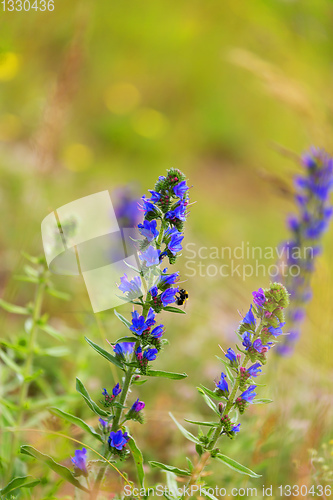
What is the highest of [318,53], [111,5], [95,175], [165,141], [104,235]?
[318,53]

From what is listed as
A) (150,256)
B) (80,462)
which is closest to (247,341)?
(150,256)

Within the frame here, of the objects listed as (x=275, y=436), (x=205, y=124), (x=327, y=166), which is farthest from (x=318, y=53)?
(x=275, y=436)

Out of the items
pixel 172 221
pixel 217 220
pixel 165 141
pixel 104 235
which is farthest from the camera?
pixel 165 141

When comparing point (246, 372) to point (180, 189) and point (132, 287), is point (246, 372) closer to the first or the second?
point (132, 287)

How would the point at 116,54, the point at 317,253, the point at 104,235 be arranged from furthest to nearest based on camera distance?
the point at 116,54
the point at 317,253
the point at 104,235

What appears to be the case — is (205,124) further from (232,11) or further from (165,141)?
(232,11)

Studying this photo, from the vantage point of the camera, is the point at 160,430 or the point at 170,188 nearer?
the point at 170,188

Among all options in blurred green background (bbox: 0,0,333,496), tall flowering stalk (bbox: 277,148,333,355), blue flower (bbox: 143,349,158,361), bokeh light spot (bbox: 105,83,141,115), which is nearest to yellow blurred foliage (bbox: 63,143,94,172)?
blurred green background (bbox: 0,0,333,496)
